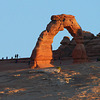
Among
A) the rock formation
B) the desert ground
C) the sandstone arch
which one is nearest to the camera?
the desert ground

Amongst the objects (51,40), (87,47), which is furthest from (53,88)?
(87,47)

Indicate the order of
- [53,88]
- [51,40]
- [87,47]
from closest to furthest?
[53,88]
[51,40]
[87,47]

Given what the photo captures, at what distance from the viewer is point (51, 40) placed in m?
21.3

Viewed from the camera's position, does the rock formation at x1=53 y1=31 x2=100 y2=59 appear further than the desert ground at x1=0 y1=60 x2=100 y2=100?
Yes

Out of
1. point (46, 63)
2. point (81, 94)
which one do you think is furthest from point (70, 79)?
point (46, 63)

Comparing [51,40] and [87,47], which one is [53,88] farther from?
[87,47]

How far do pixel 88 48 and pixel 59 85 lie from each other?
25.3 meters

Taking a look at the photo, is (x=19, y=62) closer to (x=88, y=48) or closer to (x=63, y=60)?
(x=63, y=60)

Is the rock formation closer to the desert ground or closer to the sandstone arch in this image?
the sandstone arch

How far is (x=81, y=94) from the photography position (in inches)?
271

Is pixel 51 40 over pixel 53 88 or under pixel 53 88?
over

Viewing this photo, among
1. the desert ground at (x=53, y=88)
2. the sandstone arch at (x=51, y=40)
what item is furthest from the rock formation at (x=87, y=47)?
the desert ground at (x=53, y=88)

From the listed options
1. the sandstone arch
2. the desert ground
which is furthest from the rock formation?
the desert ground

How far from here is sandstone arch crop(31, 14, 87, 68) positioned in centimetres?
2003
